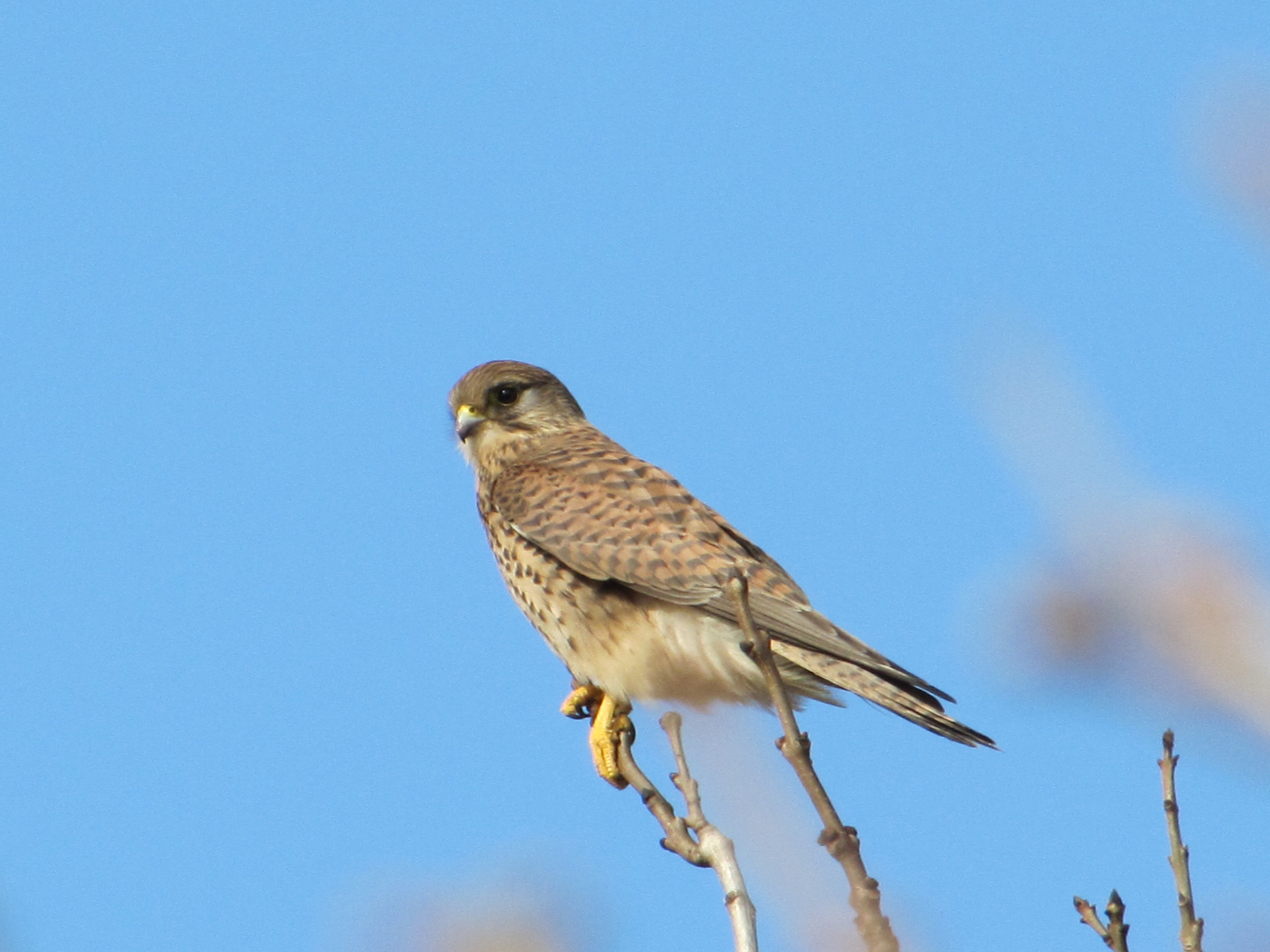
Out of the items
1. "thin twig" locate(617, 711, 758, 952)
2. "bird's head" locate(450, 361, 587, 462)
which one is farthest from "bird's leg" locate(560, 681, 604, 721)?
"thin twig" locate(617, 711, 758, 952)

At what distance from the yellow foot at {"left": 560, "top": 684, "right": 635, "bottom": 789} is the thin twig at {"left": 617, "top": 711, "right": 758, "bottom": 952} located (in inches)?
57.0

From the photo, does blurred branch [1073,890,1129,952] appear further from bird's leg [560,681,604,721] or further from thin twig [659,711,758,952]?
bird's leg [560,681,604,721]

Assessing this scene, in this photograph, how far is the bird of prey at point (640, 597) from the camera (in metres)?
4.09

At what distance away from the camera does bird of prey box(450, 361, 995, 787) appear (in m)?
4.09

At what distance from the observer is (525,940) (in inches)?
62.9

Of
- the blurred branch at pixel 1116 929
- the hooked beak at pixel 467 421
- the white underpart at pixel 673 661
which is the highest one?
the hooked beak at pixel 467 421

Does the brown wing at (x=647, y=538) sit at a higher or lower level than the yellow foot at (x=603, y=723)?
higher

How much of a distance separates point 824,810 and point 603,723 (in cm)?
232

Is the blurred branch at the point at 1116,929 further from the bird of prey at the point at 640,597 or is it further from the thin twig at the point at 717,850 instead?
the bird of prey at the point at 640,597

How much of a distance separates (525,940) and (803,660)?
254 cm

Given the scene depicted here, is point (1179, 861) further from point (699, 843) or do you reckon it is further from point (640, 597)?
point (640, 597)

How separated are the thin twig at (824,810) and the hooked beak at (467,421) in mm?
3142

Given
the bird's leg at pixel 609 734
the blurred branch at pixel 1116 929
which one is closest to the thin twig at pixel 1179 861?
the blurred branch at pixel 1116 929

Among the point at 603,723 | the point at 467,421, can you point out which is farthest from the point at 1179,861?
the point at 467,421
